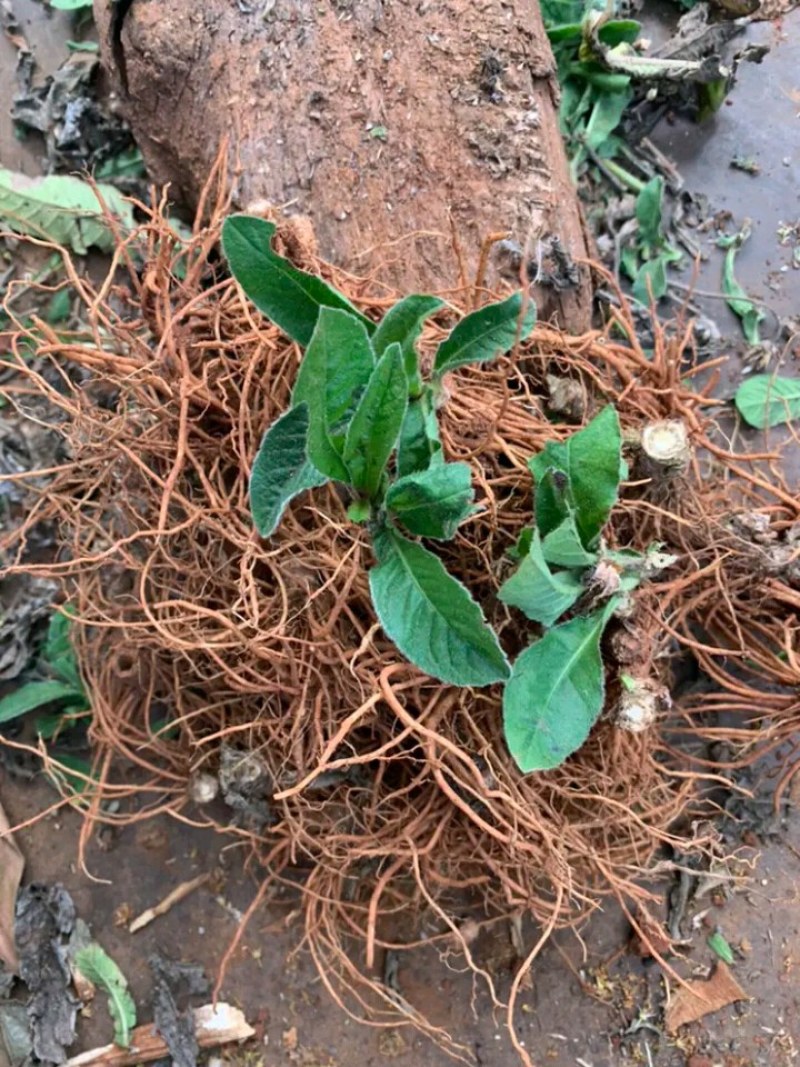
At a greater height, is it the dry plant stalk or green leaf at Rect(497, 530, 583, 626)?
green leaf at Rect(497, 530, 583, 626)

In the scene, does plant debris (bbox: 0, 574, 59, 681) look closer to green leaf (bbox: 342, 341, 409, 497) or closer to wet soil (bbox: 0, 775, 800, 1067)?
wet soil (bbox: 0, 775, 800, 1067)

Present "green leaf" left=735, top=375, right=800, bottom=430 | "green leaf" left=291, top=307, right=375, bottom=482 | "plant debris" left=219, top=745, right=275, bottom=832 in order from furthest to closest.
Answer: "green leaf" left=735, top=375, right=800, bottom=430 < "plant debris" left=219, top=745, right=275, bottom=832 < "green leaf" left=291, top=307, right=375, bottom=482

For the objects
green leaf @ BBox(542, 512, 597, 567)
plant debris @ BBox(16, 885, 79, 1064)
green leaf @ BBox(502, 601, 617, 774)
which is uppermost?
green leaf @ BBox(542, 512, 597, 567)

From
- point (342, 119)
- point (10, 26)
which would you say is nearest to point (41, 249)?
point (10, 26)

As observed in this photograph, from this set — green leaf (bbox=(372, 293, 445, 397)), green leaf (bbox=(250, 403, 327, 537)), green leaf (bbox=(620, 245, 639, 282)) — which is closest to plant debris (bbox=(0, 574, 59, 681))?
green leaf (bbox=(250, 403, 327, 537))

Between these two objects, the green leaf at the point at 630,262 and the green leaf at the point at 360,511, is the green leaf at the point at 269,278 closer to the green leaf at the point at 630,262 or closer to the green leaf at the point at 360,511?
the green leaf at the point at 360,511

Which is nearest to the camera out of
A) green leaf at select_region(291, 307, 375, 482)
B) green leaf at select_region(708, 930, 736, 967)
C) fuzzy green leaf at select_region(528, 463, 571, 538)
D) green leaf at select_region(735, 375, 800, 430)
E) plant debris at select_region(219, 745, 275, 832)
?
green leaf at select_region(291, 307, 375, 482)

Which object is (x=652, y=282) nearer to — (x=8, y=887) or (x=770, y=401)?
(x=770, y=401)

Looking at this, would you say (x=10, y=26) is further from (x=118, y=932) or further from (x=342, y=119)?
(x=118, y=932)

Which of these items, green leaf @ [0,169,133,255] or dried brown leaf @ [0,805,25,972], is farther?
green leaf @ [0,169,133,255]
